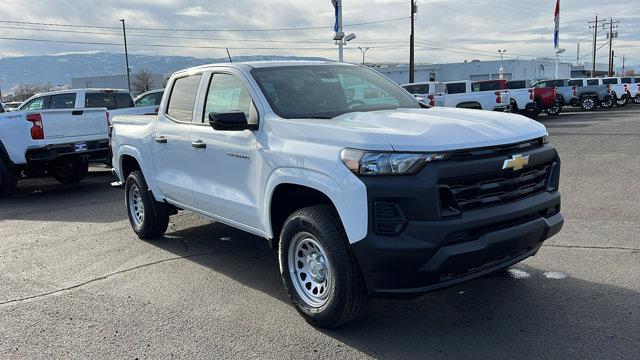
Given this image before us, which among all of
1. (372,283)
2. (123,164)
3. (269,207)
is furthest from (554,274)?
(123,164)

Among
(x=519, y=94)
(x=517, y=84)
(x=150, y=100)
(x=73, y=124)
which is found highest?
(x=517, y=84)

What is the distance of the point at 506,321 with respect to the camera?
4039 mm

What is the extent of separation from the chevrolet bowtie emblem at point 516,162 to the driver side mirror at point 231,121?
6.21 ft

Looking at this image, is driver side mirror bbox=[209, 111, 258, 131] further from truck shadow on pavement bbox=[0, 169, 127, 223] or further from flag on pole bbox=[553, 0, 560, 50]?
flag on pole bbox=[553, 0, 560, 50]

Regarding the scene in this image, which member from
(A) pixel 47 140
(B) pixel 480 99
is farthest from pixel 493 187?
(B) pixel 480 99

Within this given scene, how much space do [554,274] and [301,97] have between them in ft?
8.83

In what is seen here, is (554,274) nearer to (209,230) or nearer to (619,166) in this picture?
(209,230)

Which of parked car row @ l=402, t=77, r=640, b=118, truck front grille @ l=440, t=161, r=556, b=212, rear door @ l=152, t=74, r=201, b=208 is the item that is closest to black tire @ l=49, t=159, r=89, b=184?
rear door @ l=152, t=74, r=201, b=208

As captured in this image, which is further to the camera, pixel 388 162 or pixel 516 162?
pixel 516 162

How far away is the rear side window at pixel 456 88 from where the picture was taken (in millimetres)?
24270

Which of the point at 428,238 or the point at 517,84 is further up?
the point at 517,84

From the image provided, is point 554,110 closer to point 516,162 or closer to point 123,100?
point 123,100

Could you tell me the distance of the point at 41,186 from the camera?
39.3 ft

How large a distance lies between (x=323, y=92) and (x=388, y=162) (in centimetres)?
153
